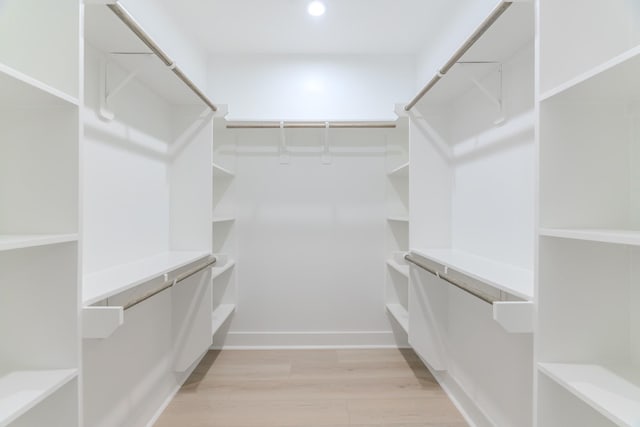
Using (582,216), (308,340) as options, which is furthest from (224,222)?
(582,216)

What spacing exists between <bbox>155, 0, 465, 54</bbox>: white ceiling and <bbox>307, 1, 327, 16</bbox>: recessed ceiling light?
29mm

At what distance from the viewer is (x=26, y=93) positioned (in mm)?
943

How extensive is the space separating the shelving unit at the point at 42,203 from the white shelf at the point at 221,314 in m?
1.39

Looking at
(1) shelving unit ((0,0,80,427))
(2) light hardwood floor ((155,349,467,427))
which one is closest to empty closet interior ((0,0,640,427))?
(1) shelving unit ((0,0,80,427))

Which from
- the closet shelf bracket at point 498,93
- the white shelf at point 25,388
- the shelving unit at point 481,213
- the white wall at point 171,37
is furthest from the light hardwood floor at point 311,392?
the white wall at point 171,37

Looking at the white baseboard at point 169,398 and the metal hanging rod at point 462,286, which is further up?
the metal hanging rod at point 462,286

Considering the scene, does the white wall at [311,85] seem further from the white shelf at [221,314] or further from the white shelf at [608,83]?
the white shelf at [608,83]

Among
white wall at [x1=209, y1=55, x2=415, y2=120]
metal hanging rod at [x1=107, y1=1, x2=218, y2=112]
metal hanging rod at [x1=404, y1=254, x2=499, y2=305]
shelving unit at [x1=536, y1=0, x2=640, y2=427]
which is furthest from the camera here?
white wall at [x1=209, y1=55, x2=415, y2=120]

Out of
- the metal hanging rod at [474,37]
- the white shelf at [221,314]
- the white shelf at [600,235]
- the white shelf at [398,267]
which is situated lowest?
the white shelf at [221,314]

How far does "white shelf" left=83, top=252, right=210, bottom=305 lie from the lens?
122 cm

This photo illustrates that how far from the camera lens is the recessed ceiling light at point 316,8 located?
2.22 meters

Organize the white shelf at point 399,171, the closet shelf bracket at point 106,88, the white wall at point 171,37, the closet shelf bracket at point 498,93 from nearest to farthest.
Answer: the closet shelf bracket at point 106,88, the closet shelf bracket at point 498,93, the white wall at point 171,37, the white shelf at point 399,171

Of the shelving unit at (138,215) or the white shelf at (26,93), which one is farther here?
the shelving unit at (138,215)

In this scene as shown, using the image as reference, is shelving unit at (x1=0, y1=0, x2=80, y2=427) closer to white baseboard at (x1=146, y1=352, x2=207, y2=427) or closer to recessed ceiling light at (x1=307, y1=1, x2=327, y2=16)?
white baseboard at (x1=146, y1=352, x2=207, y2=427)
